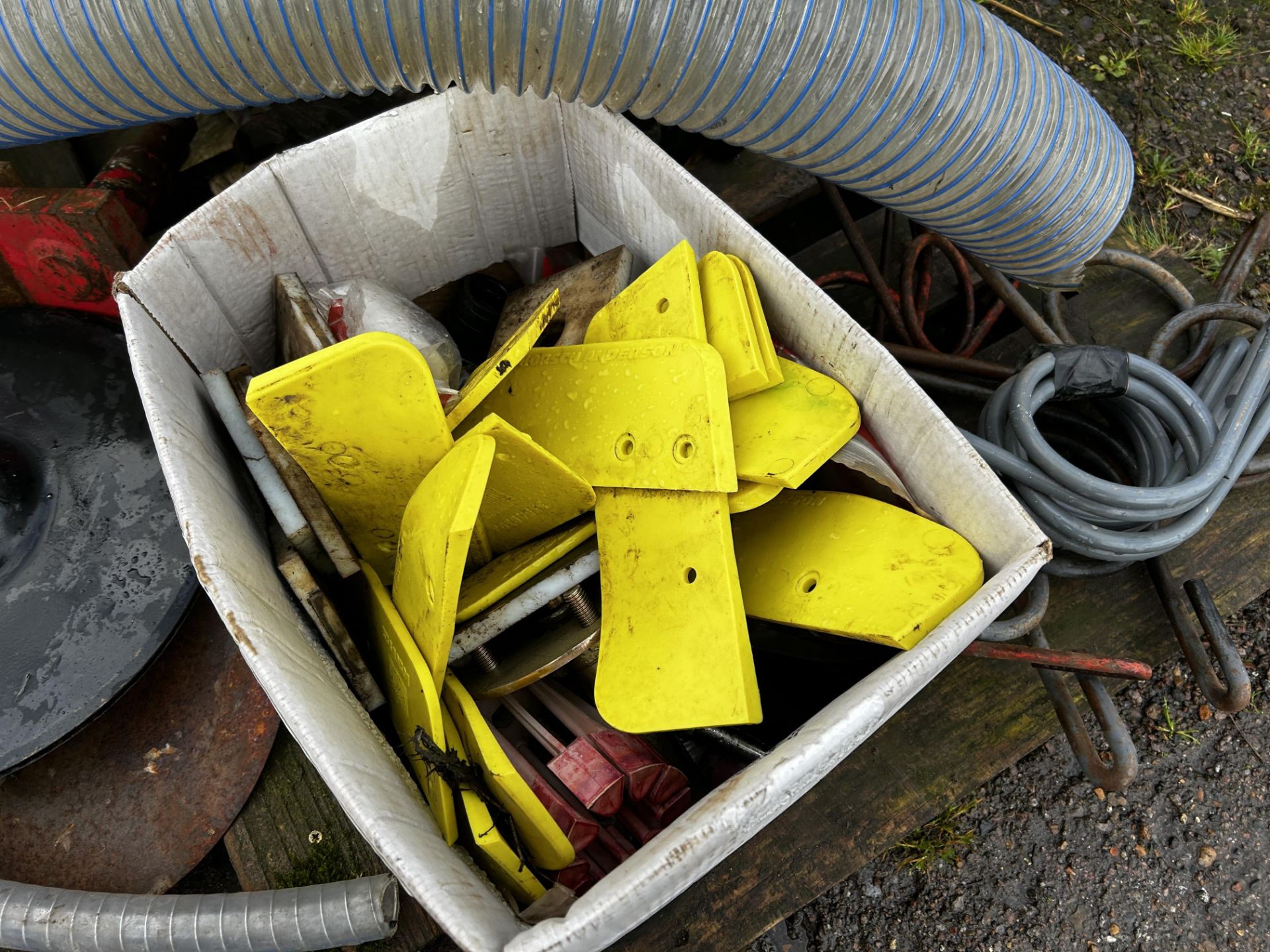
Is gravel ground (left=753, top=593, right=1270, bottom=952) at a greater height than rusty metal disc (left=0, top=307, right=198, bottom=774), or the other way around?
rusty metal disc (left=0, top=307, right=198, bottom=774)

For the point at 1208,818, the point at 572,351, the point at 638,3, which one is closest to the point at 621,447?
the point at 572,351

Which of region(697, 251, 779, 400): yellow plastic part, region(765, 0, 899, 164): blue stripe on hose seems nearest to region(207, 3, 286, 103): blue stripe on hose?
region(697, 251, 779, 400): yellow plastic part

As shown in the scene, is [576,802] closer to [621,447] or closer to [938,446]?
[621,447]

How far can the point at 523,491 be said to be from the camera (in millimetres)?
989

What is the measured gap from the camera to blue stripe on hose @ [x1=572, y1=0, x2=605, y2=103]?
3.04 feet

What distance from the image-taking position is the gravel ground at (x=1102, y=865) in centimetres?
134

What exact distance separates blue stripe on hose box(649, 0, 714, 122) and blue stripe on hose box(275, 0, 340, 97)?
0.40 meters

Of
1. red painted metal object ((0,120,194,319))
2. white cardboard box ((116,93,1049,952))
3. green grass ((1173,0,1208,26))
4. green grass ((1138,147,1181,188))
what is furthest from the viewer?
green grass ((1173,0,1208,26))

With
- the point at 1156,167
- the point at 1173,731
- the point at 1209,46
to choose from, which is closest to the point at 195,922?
the point at 1173,731

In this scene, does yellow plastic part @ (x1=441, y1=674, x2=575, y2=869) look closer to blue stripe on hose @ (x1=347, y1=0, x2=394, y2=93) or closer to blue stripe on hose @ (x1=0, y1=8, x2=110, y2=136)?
blue stripe on hose @ (x1=347, y1=0, x2=394, y2=93)

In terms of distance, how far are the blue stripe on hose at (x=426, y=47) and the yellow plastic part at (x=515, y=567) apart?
1.81 feet

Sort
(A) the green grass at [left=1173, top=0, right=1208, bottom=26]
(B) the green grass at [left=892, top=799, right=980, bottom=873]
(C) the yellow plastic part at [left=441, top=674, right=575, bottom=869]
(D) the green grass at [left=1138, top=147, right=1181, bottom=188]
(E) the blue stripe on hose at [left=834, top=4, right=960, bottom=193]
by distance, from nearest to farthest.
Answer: (C) the yellow plastic part at [left=441, top=674, right=575, bottom=869]
(E) the blue stripe on hose at [left=834, top=4, right=960, bottom=193]
(B) the green grass at [left=892, top=799, right=980, bottom=873]
(D) the green grass at [left=1138, top=147, right=1181, bottom=188]
(A) the green grass at [left=1173, top=0, right=1208, bottom=26]

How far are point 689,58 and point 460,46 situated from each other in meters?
0.26

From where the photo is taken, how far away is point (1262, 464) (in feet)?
4.02
